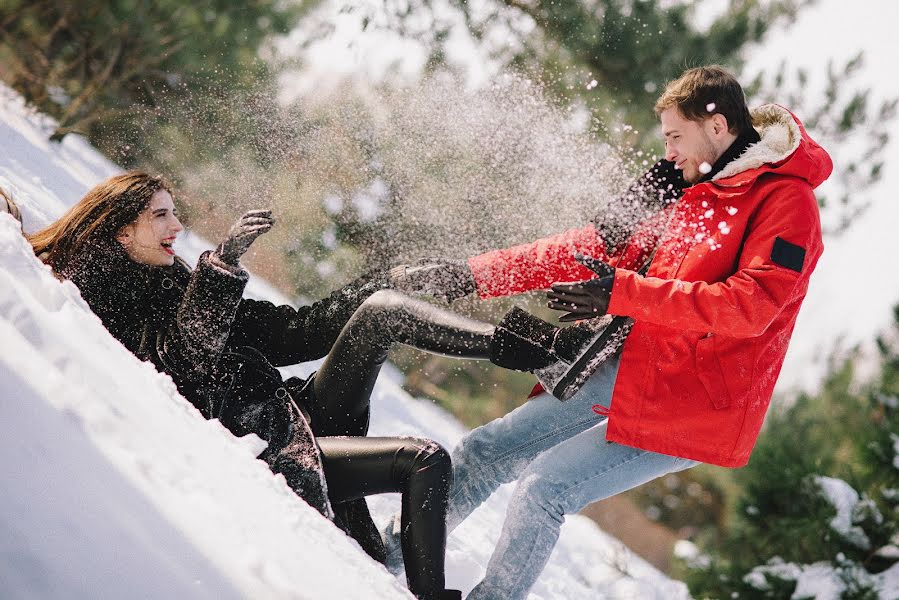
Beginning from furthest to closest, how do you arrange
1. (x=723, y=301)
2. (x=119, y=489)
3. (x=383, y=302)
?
1. (x=383, y=302)
2. (x=723, y=301)
3. (x=119, y=489)

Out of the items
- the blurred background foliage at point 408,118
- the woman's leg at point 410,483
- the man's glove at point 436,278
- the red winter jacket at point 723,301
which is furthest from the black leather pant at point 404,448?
the blurred background foliage at point 408,118

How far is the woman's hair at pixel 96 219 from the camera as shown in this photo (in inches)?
91.3

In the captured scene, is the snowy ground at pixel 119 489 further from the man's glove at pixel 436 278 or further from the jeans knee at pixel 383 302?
the man's glove at pixel 436 278

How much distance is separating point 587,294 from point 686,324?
0.27 meters

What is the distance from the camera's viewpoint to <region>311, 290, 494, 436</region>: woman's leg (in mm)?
2082

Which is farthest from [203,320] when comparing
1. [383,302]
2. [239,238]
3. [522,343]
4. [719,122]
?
[719,122]

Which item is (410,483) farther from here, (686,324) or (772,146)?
(772,146)

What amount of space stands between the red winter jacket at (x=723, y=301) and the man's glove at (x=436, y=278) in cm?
56

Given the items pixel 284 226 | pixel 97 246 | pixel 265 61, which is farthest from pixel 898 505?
pixel 265 61

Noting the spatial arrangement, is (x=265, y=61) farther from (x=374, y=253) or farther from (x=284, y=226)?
(x=374, y=253)

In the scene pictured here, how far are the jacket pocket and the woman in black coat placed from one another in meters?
0.57

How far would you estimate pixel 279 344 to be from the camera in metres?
2.51

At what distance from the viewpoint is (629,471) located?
219 cm

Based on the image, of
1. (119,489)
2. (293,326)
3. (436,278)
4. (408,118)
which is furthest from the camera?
(408,118)
